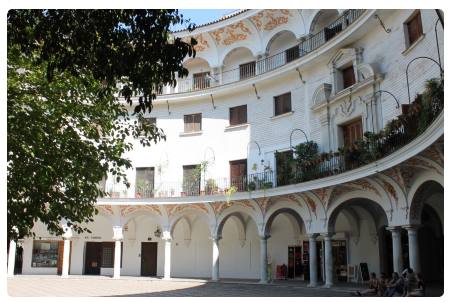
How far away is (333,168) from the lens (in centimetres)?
1908

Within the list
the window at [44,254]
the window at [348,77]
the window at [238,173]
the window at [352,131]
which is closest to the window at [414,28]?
the window at [348,77]

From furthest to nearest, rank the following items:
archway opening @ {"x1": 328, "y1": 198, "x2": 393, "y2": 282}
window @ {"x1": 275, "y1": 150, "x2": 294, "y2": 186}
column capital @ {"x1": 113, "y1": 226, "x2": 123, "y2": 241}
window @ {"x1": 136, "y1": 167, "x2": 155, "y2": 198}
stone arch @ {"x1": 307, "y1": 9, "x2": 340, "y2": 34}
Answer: column capital @ {"x1": 113, "y1": 226, "x2": 123, "y2": 241}
window @ {"x1": 136, "y1": 167, "x2": 155, "y2": 198}
stone arch @ {"x1": 307, "y1": 9, "x2": 340, "y2": 34}
window @ {"x1": 275, "y1": 150, "x2": 294, "y2": 186}
archway opening @ {"x1": 328, "y1": 198, "x2": 393, "y2": 282}

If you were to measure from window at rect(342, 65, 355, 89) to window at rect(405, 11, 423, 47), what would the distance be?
392 centimetres

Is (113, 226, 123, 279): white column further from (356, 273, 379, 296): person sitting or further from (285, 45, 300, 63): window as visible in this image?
(356, 273, 379, 296): person sitting

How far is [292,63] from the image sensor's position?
22.8 meters

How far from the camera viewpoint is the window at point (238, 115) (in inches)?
1019

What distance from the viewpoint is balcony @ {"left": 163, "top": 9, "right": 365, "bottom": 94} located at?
21223mm

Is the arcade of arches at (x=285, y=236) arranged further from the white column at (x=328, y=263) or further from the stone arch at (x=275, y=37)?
the stone arch at (x=275, y=37)

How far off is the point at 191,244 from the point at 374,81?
1481 centimetres

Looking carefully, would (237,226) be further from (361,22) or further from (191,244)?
(361,22)

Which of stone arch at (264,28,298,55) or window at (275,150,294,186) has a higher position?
stone arch at (264,28,298,55)

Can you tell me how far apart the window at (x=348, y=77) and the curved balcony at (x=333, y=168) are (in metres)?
3.59

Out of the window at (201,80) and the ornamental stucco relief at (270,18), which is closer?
the ornamental stucco relief at (270,18)

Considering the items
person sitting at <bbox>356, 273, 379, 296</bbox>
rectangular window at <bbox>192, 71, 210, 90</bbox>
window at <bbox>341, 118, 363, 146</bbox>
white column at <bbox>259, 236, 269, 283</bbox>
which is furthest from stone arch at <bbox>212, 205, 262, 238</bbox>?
person sitting at <bbox>356, 273, 379, 296</bbox>
